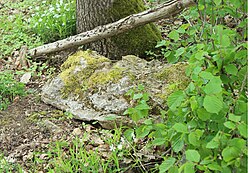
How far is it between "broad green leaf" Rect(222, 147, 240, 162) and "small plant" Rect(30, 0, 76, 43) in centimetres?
392

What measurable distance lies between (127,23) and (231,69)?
106 inches

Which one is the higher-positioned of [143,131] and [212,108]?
[212,108]

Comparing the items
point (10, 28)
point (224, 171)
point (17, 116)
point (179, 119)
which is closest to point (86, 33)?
point (17, 116)

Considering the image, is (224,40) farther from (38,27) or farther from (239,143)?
(38,27)

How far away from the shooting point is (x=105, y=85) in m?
4.21

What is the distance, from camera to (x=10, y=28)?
252 inches

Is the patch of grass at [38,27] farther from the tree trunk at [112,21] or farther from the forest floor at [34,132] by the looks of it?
the forest floor at [34,132]

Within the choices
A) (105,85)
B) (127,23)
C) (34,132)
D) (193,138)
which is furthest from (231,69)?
(127,23)

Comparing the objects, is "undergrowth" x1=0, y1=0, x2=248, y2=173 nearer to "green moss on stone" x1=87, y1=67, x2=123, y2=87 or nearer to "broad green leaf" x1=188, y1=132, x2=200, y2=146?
"broad green leaf" x1=188, y1=132, x2=200, y2=146

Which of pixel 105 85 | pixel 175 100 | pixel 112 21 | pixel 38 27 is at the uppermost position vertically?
Answer: pixel 175 100

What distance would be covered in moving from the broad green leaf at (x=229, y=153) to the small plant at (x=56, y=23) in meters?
3.92

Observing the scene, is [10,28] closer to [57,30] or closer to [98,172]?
[57,30]

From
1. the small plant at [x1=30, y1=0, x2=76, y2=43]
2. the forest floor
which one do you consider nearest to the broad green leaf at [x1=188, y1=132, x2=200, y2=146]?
the forest floor

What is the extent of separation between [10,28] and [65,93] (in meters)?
2.42
